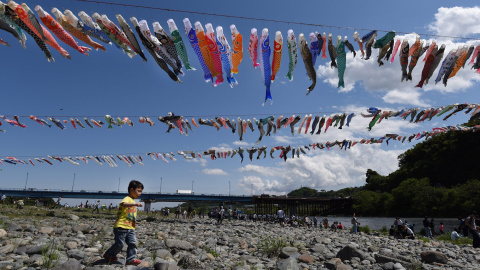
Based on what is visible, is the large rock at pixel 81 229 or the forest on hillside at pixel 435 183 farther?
the forest on hillside at pixel 435 183

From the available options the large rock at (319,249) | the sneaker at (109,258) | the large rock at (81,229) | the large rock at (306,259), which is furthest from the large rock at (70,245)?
the large rock at (319,249)

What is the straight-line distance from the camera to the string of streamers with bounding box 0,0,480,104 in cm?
642

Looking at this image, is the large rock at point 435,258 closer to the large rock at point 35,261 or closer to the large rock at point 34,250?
the large rock at point 35,261

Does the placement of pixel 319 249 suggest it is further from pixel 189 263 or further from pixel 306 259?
pixel 189 263

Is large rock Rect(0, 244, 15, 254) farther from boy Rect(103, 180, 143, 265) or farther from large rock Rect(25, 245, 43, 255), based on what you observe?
boy Rect(103, 180, 143, 265)

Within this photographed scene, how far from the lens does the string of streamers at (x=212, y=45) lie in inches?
253

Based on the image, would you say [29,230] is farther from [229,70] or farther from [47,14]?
[229,70]

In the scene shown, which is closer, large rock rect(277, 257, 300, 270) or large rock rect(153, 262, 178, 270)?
large rock rect(153, 262, 178, 270)

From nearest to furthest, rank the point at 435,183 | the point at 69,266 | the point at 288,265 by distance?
the point at 69,266
the point at 288,265
the point at 435,183

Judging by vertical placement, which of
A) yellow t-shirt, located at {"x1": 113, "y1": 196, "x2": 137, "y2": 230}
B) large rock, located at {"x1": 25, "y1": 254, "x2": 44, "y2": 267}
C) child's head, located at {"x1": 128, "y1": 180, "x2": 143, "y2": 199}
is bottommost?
large rock, located at {"x1": 25, "y1": 254, "x2": 44, "y2": 267}

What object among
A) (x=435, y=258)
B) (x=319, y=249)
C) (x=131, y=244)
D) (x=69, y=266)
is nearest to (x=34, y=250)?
(x=69, y=266)

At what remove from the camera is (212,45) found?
25.8 feet

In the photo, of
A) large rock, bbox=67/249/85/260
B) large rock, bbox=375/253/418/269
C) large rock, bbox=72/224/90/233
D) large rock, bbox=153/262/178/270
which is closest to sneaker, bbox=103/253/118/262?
large rock, bbox=153/262/178/270

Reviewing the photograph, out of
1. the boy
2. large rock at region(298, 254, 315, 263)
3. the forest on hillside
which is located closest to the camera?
the boy
